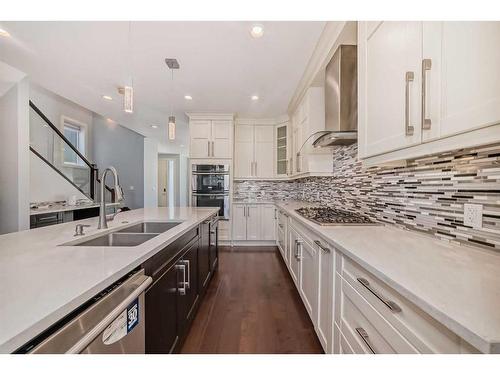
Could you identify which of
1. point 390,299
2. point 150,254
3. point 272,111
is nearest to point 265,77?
point 272,111

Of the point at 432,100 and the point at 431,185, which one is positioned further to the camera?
the point at 431,185

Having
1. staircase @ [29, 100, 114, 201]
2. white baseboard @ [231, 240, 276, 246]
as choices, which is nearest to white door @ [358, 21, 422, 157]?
white baseboard @ [231, 240, 276, 246]

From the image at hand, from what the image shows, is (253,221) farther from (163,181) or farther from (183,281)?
(163,181)

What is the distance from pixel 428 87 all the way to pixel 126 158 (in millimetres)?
6774

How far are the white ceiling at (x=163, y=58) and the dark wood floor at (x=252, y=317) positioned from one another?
6.52 feet

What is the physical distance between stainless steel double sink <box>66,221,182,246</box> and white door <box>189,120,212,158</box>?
2.44 metres

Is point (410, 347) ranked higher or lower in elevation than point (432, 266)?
lower

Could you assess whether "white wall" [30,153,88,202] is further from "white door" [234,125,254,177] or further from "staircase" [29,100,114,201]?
Answer: "white door" [234,125,254,177]

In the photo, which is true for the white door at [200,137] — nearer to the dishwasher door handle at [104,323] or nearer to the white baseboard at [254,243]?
the white baseboard at [254,243]

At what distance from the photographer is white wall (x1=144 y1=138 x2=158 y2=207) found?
6.21m

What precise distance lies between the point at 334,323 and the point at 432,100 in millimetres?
1164

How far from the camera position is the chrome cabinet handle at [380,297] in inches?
27.1

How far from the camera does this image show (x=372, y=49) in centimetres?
124
